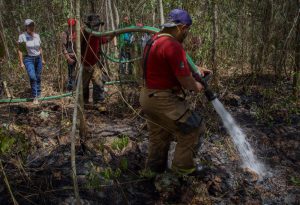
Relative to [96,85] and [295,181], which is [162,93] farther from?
[96,85]

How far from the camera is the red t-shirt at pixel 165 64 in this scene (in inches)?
133

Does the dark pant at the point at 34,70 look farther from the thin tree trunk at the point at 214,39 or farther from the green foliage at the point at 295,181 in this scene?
the green foliage at the point at 295,181

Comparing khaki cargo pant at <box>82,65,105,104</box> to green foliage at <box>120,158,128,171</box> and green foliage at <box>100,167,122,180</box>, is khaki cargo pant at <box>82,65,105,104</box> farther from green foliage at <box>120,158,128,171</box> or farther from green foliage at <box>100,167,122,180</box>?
green foliage at <box>100,167,122,180</box>

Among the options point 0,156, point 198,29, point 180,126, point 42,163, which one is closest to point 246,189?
point 180,126

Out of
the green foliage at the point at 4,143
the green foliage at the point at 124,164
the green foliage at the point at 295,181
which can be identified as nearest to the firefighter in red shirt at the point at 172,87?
the green foliage at the point at 124,164

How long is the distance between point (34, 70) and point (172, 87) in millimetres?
4647

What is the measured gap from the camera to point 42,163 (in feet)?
14.6

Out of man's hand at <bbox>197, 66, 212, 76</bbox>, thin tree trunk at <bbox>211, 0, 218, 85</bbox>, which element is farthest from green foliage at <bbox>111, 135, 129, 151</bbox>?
thin tree trunk at <bbox>211, 0, 218, 85</bbox>

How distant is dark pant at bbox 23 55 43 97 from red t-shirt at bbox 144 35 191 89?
173 inches

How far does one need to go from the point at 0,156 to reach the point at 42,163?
0.60m

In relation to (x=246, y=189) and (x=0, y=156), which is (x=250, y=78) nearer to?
(x=246, y=189)

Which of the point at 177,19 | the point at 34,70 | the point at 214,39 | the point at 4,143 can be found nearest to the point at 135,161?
the point at 4,143

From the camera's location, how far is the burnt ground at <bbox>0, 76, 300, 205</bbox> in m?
3.78

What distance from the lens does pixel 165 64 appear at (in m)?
3.48
